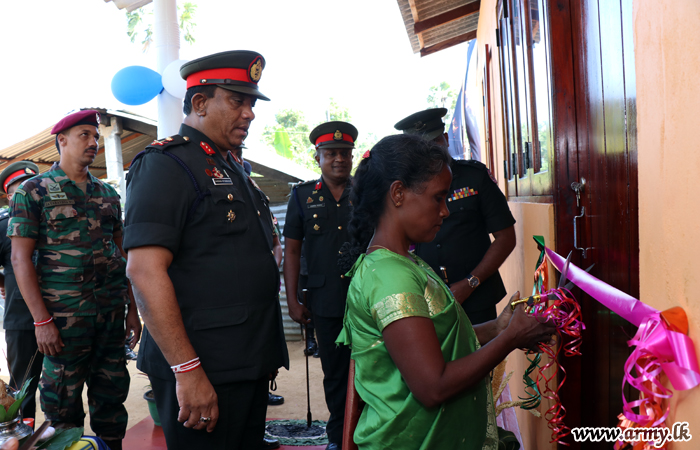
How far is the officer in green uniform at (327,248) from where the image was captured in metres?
3.30

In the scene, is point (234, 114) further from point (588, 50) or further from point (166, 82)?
point (166, 82)

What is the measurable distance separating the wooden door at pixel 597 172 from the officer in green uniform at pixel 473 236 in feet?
2.15

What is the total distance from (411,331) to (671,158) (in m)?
0.64

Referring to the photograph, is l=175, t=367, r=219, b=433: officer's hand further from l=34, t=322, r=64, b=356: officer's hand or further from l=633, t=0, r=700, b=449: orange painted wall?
l=34, t=322, r=64, b=356: officer's hand

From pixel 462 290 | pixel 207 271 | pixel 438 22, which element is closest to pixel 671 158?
pixel 207 271

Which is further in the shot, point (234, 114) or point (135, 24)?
point (135, 24)

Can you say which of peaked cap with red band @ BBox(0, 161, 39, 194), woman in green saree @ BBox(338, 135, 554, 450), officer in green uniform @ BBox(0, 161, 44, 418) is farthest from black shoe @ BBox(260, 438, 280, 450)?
peaked cap with red band @ BBox(0, 161, 39, 194)

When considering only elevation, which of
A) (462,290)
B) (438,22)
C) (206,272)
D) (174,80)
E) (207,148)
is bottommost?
(462,290)

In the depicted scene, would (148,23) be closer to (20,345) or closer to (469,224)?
(20,345)

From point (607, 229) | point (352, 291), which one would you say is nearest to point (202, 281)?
point (352, 291)

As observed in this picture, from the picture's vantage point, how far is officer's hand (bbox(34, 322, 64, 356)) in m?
2.81

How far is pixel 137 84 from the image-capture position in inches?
169

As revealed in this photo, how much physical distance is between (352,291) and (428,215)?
293 millimetres

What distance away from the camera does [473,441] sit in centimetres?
137
